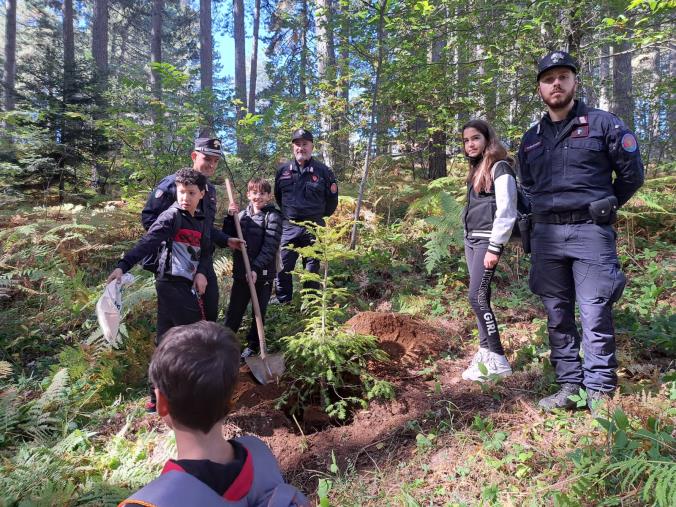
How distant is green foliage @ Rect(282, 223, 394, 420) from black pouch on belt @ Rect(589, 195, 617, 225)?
6.35 feet

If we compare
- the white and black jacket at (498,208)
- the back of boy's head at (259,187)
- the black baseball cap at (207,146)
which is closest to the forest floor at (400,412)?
the white and black jacket at (498,208)

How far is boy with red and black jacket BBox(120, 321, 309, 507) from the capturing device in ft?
4.30

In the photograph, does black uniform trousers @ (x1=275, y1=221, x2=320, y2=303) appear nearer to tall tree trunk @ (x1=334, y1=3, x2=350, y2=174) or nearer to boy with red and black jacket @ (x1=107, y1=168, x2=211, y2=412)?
boy with red and black jacket @ (x1=107, y1=168, x2=211, y2=412)

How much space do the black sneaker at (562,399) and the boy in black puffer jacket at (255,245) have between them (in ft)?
9.89

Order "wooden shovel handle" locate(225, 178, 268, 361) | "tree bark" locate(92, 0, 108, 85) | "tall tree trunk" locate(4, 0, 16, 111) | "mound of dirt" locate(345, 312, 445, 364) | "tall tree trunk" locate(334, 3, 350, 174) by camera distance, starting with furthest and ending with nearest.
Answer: "tall tree trunk" locate(4, 0, 16, 111)
"tree bark" locate(92, 0, 108, 85)
"tall tree trunk" locate(334, 3, 350, 174)
"mound of dirt" locate(345, 312, 445, 364)
"wooden shovel handle" locate(225, 178, 268, 361)

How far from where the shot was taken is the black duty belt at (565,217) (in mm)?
3023

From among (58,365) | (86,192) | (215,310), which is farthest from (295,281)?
(86,192)

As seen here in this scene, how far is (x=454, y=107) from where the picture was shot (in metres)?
7.62

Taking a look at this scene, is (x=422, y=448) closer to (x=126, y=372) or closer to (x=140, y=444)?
(x=140, y=444)

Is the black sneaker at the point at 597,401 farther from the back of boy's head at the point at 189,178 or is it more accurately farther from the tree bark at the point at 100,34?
the tree bark at the point at 100,34

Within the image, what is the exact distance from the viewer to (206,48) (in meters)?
18.0

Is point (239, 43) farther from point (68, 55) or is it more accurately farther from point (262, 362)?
point (262, 362)

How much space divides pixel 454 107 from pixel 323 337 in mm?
5630

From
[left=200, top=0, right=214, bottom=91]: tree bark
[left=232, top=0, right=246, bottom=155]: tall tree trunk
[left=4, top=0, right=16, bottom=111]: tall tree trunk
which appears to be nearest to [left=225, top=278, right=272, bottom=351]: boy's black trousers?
[left=200, top=0, right=214, bottom=91]: tree bark
